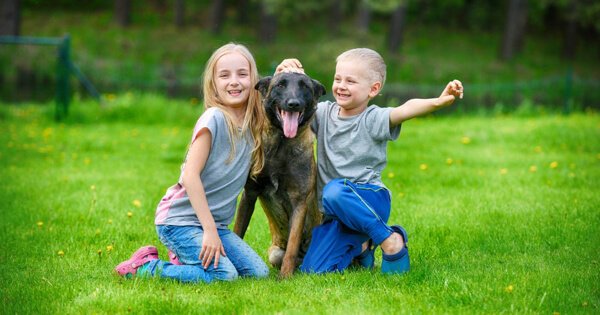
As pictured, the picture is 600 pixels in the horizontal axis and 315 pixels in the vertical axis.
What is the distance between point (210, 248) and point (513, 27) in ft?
98.1

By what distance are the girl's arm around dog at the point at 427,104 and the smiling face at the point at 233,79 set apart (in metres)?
0.97

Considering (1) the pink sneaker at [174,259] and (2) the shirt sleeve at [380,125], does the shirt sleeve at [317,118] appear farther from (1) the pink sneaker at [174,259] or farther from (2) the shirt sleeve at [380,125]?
(1) the pink sneaker at [174,259]

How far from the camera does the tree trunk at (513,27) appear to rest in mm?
31312

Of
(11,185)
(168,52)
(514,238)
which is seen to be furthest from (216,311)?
(168,52)

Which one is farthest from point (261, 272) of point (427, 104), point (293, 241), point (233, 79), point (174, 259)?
point (427, 104)

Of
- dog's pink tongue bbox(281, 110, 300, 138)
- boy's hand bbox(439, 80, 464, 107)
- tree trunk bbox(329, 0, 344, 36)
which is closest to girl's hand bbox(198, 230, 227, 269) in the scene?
dog's pink tongue bbox(281, 110, 300, 138)

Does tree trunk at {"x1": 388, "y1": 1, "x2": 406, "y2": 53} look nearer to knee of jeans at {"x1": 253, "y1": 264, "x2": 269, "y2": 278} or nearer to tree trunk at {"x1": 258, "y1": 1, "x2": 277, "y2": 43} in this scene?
tree trunk at {"x1": 258, "y1": 1, "x2": 277, "y2": 43}

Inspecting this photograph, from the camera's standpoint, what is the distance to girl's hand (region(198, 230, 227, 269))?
4297 millimetres

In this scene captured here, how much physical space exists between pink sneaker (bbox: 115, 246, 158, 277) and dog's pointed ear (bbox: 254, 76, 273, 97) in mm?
1225

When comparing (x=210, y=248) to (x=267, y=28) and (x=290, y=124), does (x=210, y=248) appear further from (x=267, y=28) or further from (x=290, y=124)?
(x=267, y=28)

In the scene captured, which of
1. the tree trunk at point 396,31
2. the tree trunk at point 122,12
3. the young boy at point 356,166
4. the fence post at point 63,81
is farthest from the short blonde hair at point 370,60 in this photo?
the tree trunk at point 122,12

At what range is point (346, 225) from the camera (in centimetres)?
457

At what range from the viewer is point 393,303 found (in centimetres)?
387

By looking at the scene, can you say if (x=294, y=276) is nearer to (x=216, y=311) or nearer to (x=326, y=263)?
(x=326, y=263)
